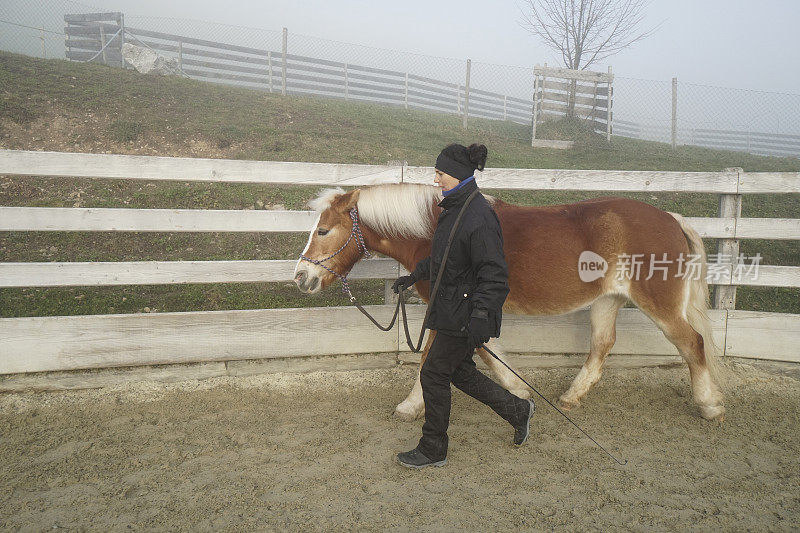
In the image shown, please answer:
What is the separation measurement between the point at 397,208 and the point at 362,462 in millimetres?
1672

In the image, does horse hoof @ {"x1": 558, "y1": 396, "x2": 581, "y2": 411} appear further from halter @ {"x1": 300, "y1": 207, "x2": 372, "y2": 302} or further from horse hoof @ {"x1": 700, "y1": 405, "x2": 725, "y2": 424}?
halter @ {"x1": 300, "y1": 207, "x2": 372, "y2": 302}

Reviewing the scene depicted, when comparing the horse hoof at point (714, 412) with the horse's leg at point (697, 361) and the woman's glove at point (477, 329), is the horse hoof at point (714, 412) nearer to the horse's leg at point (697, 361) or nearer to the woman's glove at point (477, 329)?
the horse's leg at point (697, 361)

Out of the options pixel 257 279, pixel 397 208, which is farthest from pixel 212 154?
pixel 397 208

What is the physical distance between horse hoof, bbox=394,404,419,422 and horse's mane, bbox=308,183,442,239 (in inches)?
49.2

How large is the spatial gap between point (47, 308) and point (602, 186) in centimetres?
544

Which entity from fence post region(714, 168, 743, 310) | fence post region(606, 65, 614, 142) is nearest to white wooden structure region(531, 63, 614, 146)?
fence post region(606, 65, 614, 142)

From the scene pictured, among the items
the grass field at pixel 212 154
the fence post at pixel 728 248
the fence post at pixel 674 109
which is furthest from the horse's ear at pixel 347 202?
the fence post at pixel 674 109

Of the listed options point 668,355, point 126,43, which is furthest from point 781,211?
point 126,43

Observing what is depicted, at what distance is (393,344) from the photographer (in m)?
4.81

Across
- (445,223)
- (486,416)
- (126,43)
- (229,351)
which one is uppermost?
(126,43)

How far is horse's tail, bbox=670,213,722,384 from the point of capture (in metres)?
3.92

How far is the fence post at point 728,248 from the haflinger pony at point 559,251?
1.17 meters

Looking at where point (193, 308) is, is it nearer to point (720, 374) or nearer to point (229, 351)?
point (229, 351)

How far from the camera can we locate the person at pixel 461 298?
288cm
